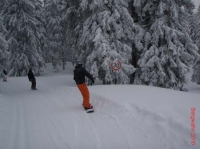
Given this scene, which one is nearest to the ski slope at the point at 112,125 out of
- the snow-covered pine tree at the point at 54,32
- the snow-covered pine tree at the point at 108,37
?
the snow-covered pine tree at the point at 108,37

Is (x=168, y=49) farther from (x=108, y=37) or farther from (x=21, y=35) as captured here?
(x=21, y=35)

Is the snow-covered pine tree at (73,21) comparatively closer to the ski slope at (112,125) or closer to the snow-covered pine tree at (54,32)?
the ski slope at (112,125)

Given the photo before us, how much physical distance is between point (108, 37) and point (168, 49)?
4204 millimetres

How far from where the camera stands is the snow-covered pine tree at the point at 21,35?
25.4 metres

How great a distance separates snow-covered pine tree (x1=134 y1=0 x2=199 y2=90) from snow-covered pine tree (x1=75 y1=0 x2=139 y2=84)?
50.2 inches

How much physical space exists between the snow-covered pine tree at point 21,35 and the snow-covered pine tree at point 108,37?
1516 cm

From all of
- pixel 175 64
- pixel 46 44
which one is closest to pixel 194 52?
pixel 175 64

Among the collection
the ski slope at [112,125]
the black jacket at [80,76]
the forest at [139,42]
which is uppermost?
the forest at [139,42]

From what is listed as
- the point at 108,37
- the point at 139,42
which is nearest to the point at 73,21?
the point at 108,37

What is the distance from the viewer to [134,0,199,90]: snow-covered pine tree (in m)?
12.9

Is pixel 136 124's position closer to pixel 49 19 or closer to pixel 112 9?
pixel 112 9

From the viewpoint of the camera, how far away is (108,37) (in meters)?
13.3

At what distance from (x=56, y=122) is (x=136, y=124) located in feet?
8.83

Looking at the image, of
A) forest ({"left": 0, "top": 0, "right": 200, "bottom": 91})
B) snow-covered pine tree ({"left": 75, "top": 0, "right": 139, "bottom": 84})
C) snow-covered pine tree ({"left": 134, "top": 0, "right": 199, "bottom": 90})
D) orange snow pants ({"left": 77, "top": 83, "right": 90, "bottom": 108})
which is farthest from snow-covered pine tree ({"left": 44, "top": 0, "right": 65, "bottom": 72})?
orange snow pants ({"left": 77, "top": 83, "right": 90, "bottom": 108})
